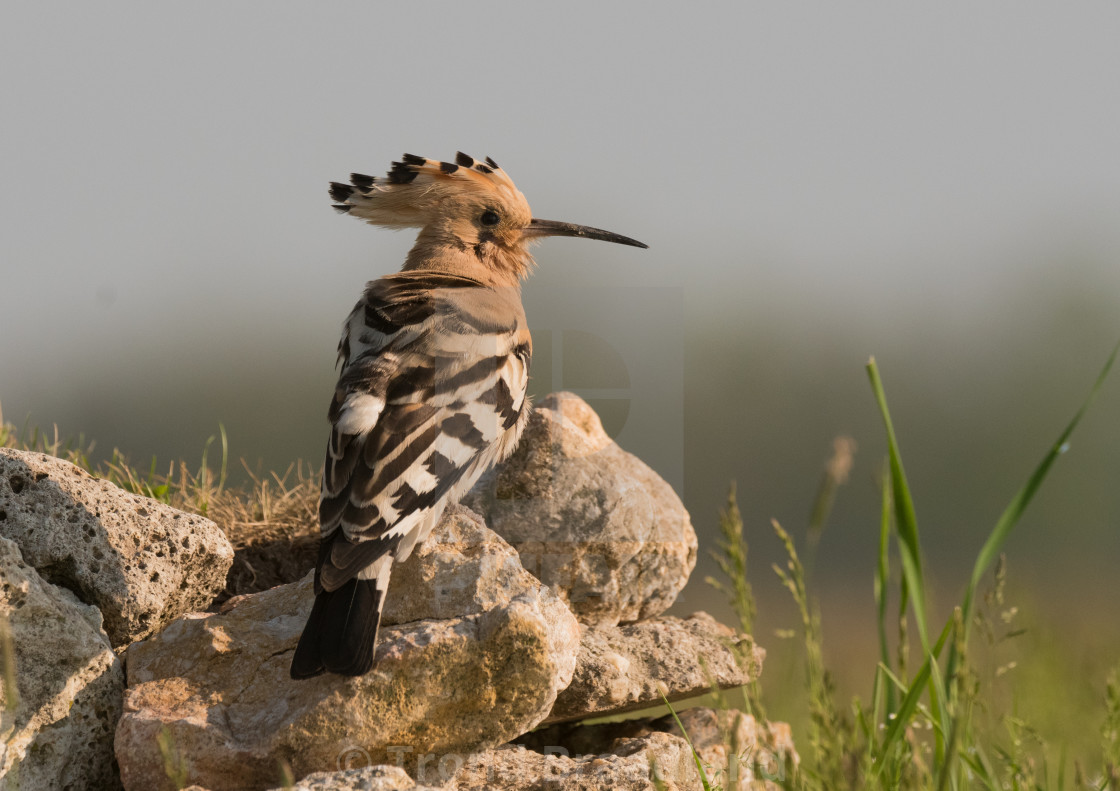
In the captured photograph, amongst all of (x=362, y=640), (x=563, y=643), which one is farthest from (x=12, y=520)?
(x=563, y=643)

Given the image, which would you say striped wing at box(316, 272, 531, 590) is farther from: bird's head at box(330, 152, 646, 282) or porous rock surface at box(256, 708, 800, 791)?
porous rock surface at box(256, 708, 800, 791)

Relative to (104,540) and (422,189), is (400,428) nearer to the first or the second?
(104,540)

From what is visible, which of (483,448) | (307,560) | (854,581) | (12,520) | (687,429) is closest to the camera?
(12,520)

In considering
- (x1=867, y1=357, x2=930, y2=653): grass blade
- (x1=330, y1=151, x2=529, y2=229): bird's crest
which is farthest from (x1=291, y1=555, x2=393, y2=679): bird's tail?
(x1=330, y1=151, x2=529, y2=229): bird's crest

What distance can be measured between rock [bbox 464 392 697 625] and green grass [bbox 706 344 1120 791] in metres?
1.05

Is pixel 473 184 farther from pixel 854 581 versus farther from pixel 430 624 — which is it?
pixel 854 581

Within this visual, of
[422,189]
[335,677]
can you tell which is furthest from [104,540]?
[422,189]

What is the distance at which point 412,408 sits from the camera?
8.82 feet

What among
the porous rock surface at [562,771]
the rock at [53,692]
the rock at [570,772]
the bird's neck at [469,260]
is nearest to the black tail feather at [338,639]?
the porous rock surface at [562,771]

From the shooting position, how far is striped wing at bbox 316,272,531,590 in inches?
94.6

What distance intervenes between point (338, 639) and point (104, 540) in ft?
2.54

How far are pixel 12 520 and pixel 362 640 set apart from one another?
98cm

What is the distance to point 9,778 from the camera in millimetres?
2090

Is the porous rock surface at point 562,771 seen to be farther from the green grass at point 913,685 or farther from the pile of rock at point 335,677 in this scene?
the green grass at point 913,685
